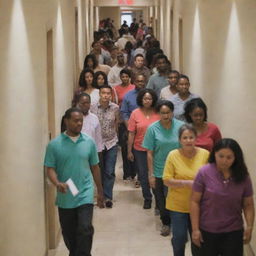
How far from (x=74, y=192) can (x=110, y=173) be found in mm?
2921

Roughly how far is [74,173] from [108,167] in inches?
108

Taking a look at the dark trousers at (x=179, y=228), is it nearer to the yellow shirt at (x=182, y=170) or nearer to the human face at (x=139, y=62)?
the yellow shirt at (x=182, y=170)

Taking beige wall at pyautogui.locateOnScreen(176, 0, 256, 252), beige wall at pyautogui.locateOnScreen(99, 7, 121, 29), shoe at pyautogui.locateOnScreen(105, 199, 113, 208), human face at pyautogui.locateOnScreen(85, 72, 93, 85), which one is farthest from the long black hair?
beige wall at pyautogui.locateOnScreen(99, 7, 121, 29)

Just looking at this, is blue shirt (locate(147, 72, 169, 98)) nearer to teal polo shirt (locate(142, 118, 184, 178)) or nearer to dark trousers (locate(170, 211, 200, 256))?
teal polo shirt (locate(142, 118, 184, 178))

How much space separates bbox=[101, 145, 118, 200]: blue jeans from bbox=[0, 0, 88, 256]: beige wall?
1878 millimetres

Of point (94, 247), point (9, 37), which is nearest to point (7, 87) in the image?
point (9, 37)

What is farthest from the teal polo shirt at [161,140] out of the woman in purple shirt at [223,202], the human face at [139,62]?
the human face at [139,62]

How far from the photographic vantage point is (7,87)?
176 inches

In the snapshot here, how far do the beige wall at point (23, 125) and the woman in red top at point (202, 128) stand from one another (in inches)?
65.1

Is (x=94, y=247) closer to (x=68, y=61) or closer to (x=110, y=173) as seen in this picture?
(x=110, y=173)

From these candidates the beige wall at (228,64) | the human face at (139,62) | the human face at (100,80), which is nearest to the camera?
the beige wall at (228,64)

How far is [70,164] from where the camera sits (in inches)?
214

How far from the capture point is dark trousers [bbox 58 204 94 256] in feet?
18.0

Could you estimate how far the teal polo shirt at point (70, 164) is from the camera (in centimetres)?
543
